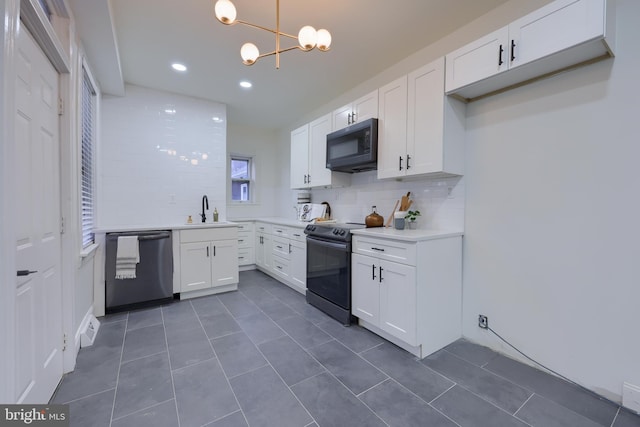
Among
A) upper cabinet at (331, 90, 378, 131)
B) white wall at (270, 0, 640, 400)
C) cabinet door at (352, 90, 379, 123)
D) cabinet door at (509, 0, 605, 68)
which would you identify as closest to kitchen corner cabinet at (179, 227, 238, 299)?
upper cabinet at (331, 90, 378, 131)

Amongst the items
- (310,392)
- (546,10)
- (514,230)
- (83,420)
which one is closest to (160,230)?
(83,420)

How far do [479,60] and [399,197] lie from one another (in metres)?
1.43

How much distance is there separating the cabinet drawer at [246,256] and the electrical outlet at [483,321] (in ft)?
12.1

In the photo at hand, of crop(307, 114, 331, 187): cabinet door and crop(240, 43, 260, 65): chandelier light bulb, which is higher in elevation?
crop(240, 43, 260, 65): chandelier light bulb

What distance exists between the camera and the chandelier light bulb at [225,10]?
→ 5.35 feet

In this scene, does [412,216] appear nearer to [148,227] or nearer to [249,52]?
[249,52]

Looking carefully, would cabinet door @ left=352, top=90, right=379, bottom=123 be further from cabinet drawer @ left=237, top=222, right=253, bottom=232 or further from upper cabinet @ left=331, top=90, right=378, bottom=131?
cabinet drawer @ left=237, top=222, right=253, bottom=232

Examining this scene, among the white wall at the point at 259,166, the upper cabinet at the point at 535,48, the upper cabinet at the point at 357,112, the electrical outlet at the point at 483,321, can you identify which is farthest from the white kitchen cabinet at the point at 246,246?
the upper cabinet at the point at 535,48

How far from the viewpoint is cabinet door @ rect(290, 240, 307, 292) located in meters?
3.46

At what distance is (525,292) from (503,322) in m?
0.32

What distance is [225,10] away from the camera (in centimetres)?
165

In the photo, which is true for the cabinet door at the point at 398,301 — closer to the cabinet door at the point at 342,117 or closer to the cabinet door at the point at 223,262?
the cabinet door at the point at 342,117

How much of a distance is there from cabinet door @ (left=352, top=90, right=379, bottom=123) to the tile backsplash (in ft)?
2.31

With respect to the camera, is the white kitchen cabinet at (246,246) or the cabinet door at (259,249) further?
the white kitchen cabinet at (246,246)
